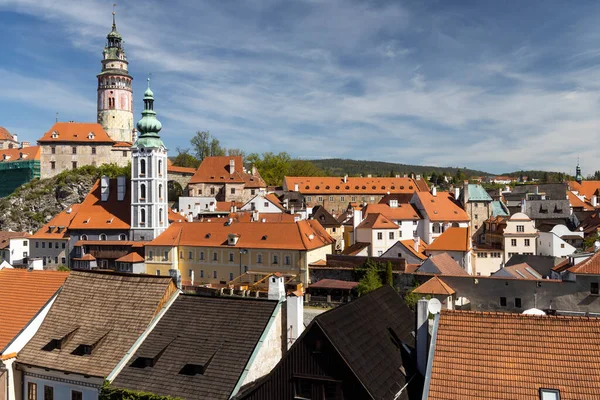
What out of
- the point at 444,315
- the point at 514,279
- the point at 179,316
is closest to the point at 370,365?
the point at 444,315

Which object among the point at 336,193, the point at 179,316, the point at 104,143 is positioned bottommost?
the point at 179,316

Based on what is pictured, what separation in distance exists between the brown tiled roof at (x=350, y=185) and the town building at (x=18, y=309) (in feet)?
213

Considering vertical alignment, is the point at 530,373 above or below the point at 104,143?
below

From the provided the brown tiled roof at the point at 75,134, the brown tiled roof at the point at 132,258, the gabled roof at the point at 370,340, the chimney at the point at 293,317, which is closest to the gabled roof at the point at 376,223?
the brown tiled roof at the point at 132,258

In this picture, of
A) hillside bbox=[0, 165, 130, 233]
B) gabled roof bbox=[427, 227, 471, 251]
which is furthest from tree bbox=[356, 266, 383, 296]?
hillside bbox=[0, 165, 130, 233]

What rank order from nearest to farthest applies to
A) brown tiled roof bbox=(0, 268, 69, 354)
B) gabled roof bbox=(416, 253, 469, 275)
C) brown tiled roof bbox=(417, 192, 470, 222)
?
1. brown tiled roof bbox=(0, 268, 69, 354)
2. gabled roof bbox=(416, 253, 469, 275)
3. brown tiled roof bbox=(417, 192, 470, 222)

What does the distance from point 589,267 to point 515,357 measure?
21.7 metres

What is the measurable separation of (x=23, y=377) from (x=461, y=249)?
1399 inches

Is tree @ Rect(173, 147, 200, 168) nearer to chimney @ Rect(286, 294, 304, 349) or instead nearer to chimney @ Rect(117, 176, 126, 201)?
chimney @ Rect(117, 176, 126, 201)

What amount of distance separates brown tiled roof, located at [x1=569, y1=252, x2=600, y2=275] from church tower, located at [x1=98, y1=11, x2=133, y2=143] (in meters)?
75.1

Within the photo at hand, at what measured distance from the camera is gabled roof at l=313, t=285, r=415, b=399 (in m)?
11.5

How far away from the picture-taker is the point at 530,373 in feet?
34.4

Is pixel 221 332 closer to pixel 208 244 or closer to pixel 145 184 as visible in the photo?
pixel 208 244

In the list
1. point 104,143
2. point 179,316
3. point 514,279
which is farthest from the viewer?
point 104,143
